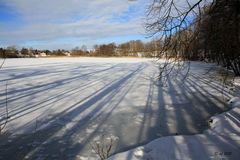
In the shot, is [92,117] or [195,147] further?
[92,117]

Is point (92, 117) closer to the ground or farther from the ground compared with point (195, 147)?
closer to the ground

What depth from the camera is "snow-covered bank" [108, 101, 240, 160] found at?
5.30 meters

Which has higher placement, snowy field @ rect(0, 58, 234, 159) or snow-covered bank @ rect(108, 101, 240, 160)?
snow-covered bank @ rect(108, 101, 240, 160)

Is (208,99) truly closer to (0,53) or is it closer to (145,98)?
(145,98)

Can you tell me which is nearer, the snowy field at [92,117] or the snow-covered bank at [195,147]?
the snow-covered bank at [195,147]

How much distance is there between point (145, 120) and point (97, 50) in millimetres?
77005

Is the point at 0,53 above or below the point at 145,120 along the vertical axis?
above

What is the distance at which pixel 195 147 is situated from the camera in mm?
5789

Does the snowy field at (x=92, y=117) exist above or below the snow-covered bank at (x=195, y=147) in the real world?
below

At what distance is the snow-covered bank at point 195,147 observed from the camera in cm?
530

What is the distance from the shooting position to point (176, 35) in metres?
6.32

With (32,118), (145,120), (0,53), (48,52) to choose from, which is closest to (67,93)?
(32,118)

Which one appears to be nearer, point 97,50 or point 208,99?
point 208,99

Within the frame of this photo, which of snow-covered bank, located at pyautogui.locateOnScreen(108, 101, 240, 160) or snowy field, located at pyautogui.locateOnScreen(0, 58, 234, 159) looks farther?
snowy field, located at pyautogui.locateOnScreen(0, 58, 234, 159)
